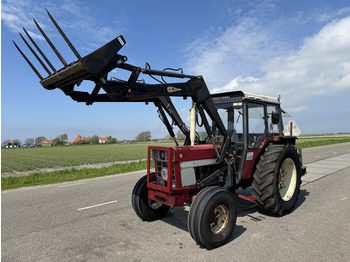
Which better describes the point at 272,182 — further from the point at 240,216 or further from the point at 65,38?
the point at 65,38

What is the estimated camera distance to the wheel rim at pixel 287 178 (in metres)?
5.63

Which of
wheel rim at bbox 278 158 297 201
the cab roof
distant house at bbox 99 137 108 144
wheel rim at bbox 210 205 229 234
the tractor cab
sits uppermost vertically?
distant house at bbox 99 137 108 144

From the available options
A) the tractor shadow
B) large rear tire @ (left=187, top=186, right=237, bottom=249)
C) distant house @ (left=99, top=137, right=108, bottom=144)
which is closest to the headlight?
large rear tire @ (left=187, top=186, right=237, bottom=249)

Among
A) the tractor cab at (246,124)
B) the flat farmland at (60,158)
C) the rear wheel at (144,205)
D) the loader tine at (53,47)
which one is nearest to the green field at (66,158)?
the flat farmland at (60,158)

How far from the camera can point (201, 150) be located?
452 cm

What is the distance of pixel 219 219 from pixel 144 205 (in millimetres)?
1545

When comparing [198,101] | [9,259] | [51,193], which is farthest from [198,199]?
[51,193]

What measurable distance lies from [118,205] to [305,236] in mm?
4051

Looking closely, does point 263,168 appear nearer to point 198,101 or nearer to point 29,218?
point 198,101

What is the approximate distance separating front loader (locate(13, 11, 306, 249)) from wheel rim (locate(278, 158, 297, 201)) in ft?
0.07

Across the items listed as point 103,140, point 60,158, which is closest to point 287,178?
point 60,158

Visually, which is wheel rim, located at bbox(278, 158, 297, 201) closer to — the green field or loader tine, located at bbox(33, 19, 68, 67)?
loader tine, located at bbox(33, 19, 68, 67)

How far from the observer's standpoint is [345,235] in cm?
404

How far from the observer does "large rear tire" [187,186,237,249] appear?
3.62 meters
